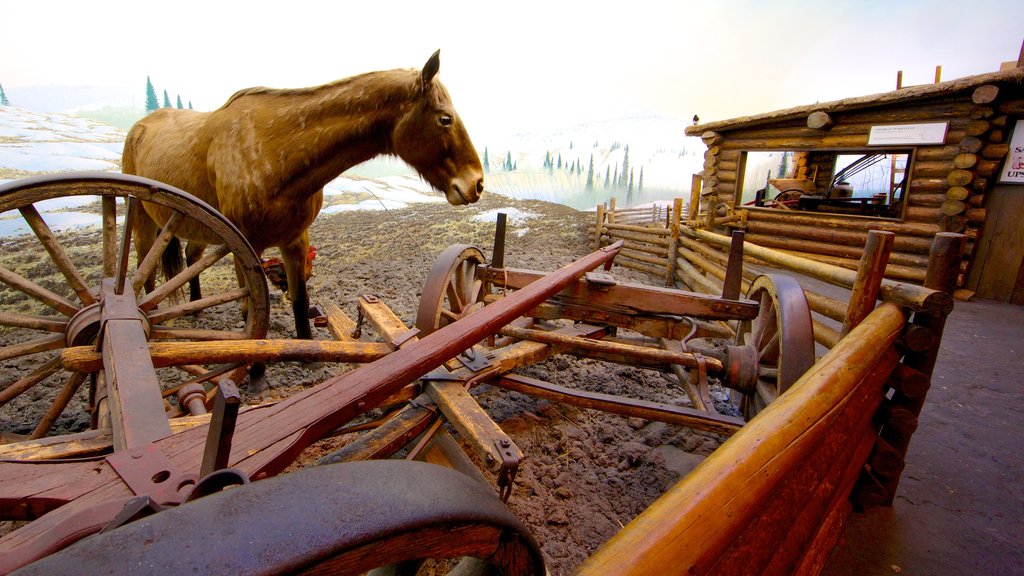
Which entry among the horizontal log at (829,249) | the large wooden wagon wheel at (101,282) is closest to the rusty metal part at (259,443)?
the large wooden wagon wheel at (101,282)

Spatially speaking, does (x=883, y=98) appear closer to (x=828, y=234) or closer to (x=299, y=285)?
(x=828, y=234)

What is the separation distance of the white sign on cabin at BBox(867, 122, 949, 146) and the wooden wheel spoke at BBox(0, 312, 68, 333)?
10.7 m

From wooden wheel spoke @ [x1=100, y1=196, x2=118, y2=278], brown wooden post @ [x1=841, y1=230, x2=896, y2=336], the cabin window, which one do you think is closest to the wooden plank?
brown wooden post @ [x1=841, y1=230, x2=896, y2=336]

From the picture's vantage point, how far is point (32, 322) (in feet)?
6.84

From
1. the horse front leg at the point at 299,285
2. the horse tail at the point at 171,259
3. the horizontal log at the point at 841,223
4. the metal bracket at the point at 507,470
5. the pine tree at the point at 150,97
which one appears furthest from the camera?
the pine tree at the point at 150,97

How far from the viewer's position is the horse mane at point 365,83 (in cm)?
332

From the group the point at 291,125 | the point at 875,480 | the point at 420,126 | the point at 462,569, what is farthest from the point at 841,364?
the point at 291,125

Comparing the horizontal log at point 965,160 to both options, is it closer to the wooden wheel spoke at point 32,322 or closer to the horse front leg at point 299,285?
the horse front leg at point 299,285

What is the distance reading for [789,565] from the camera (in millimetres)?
A: 1540

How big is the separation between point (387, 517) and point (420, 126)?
3.14m

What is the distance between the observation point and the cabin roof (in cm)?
618

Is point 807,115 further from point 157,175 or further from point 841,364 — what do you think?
point 157,175

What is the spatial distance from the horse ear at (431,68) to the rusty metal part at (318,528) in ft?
10.2

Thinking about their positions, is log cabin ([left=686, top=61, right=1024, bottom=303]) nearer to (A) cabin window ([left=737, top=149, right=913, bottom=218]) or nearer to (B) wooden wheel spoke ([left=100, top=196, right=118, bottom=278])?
(A) cabin window ([left=737, top=149, right=913, bottom=218])
